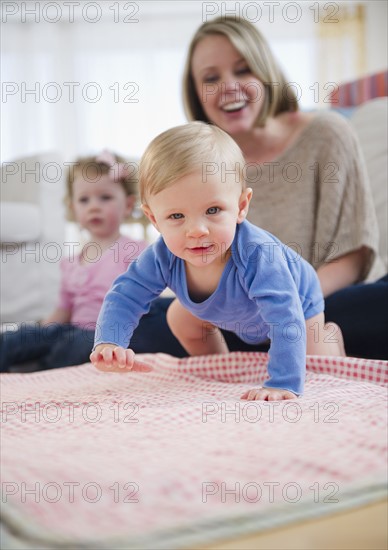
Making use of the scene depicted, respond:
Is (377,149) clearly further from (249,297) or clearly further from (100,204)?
(249,297)

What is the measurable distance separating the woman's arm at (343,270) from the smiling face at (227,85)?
0.34 metres

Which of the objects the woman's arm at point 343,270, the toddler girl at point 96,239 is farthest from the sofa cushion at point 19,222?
the woman's arm at point 343,270

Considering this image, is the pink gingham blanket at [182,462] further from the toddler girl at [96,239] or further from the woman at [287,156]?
the toddler girl at [96,239]

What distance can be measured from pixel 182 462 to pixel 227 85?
997 mm

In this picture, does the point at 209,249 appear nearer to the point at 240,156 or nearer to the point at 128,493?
the point at 240,156

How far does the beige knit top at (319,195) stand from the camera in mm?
1336

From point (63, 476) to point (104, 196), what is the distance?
1.48 metres

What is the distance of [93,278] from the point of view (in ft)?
6.30

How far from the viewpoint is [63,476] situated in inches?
20.6

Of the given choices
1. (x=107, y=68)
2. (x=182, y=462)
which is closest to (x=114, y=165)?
(x=182, y=462)

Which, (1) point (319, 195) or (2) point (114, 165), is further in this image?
(2) point (114, 165)

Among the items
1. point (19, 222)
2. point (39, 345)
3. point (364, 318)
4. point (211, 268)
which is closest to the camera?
point (211, 268)

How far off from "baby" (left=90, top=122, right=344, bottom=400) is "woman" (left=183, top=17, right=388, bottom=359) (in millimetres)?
336

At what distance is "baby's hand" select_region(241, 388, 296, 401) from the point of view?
0.83m
